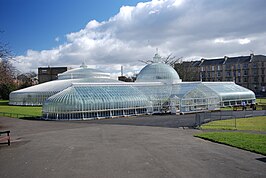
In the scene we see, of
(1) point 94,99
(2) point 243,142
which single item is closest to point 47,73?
(1) point 94,99

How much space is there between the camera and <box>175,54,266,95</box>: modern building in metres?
95.8

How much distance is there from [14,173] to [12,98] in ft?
181

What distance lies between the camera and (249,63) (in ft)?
319

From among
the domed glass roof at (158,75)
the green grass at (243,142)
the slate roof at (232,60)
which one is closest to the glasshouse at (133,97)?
the domed glass roof at (158,75)

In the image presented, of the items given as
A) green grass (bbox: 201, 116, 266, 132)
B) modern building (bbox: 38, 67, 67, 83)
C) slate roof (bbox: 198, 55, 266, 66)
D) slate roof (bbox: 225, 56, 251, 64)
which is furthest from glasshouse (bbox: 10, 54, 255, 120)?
modern building (bbox: 38, 67, 67, 83)

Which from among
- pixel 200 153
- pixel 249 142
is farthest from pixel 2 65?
pixel 249 142

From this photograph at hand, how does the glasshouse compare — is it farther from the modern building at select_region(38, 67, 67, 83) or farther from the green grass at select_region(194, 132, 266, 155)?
the modern building at select_region(38, 67, 67, 83)

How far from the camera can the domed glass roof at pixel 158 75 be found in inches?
2014

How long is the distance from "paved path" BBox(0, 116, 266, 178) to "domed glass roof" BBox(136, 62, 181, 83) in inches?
1333

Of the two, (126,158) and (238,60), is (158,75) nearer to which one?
(126,158)

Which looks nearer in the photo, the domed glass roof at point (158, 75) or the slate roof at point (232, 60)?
the domed glass roof at point (158, 75)

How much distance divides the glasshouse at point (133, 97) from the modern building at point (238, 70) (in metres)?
42.6

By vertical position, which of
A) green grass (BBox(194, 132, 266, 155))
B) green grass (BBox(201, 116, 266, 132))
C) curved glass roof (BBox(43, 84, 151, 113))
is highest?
curved glass roof (BBox(43, 84, 151, 113))

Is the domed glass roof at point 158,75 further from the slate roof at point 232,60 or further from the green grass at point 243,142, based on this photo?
the slate roof at point 232,60
